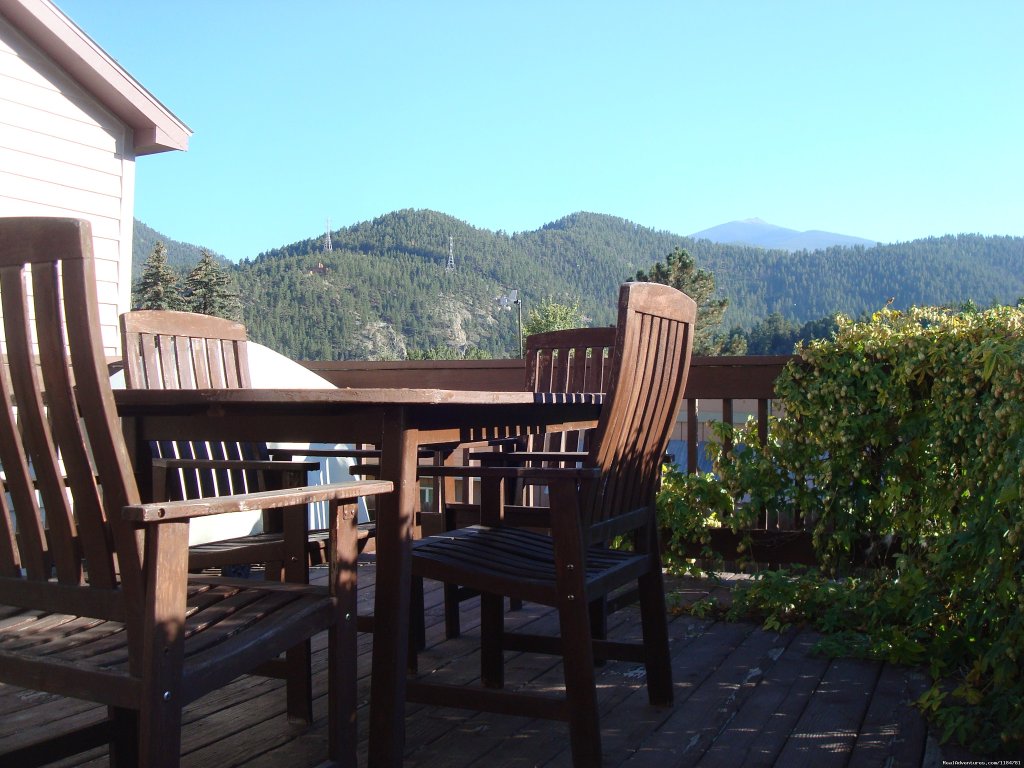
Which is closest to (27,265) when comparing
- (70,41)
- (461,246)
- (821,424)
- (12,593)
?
(12,593)

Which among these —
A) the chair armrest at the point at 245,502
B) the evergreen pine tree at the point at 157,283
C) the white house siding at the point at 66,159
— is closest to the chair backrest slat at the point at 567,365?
the chair armrest at the point at 245,502

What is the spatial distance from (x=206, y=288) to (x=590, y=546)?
49.3 meters

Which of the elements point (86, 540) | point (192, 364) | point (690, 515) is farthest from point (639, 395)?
point (690, 515)

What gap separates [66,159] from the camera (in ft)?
21.6

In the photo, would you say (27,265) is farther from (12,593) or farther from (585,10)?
(585,10)

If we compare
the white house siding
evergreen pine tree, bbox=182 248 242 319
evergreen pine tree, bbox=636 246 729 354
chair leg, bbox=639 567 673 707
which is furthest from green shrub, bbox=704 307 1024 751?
evergreen pine tree, bbox=636 246 729 354

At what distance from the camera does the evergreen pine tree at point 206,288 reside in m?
47.4

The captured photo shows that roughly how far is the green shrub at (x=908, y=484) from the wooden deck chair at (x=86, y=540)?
1566mm

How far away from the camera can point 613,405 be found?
194cm

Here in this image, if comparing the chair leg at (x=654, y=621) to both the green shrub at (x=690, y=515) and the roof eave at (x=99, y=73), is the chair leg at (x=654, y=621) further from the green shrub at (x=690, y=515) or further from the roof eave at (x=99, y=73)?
the roof eave at (x=99, y=73)

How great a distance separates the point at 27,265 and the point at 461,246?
7780cm

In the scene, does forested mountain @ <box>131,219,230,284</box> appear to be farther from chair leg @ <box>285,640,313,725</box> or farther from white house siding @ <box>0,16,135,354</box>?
chair leg @ <box>285,640,313,725</box>

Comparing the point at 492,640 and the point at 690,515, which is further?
the point at 690,515

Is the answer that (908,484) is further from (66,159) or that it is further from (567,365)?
(66,159)
